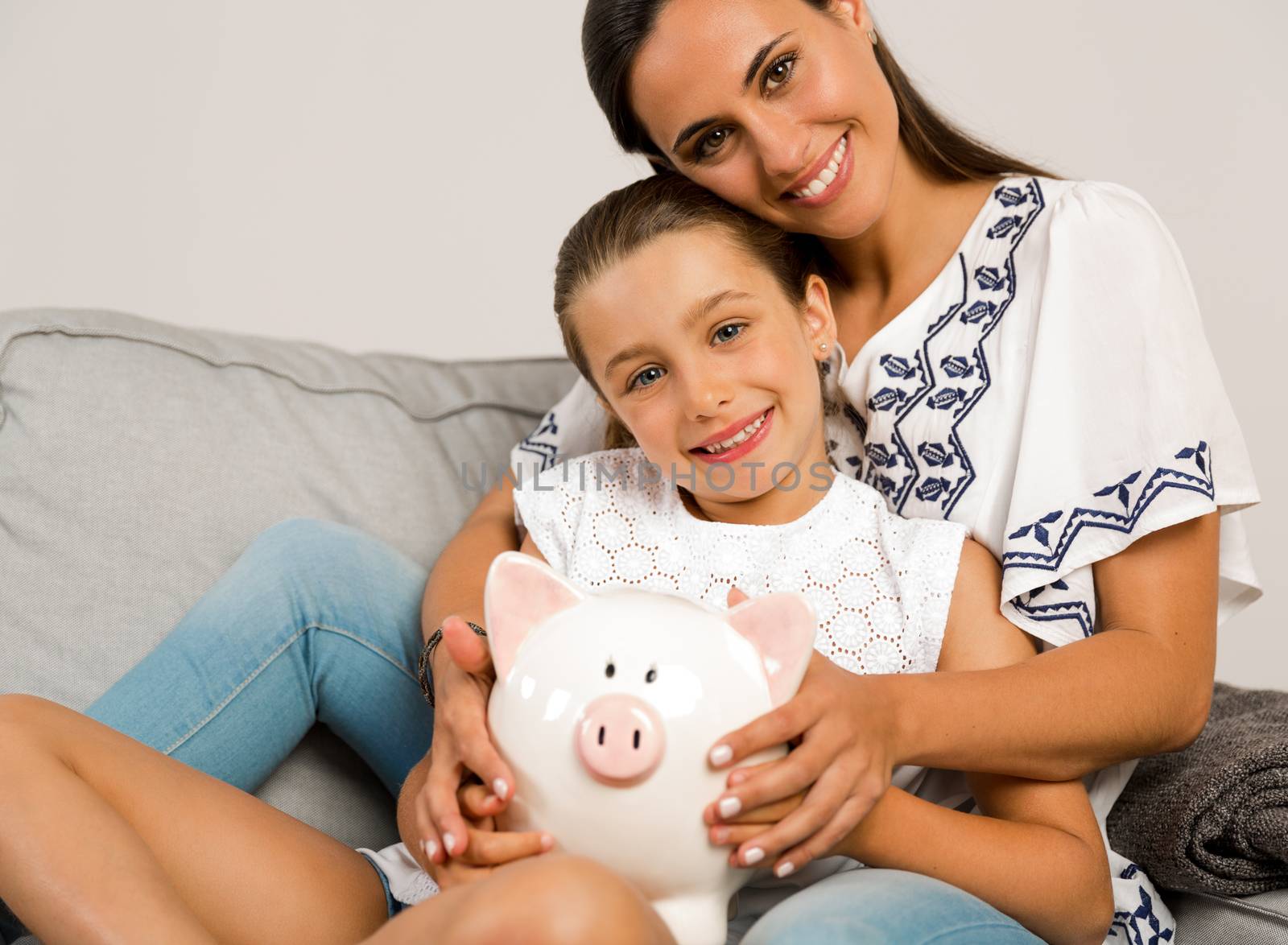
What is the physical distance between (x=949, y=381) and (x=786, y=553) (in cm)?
28

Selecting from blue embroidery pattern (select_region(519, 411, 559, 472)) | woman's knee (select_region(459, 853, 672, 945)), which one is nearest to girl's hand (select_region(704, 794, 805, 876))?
woman's knee (select_region(459, 853, 672, 945))

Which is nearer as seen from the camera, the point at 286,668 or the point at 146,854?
the point at 146,854

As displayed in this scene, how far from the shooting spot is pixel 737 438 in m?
1.39

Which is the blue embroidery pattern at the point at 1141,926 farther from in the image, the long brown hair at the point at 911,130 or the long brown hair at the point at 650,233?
the long brown hair at the point at 911,130

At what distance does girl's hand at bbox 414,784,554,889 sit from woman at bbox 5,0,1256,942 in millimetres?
38

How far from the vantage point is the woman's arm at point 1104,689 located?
113 centimetres

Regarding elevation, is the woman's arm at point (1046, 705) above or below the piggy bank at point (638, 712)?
below

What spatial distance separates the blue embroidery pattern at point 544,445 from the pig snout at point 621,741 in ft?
2.84

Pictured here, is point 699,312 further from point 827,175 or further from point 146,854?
point 146,854

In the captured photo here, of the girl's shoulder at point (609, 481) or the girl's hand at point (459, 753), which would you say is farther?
the girl's shoulder at point (609, 481)

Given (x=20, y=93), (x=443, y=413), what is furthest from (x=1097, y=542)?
(x=20, y=93)

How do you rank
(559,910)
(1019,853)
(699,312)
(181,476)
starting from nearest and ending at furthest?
1. (559,910)
2. (1019,853)
3. (699,312)
4. (181,476)

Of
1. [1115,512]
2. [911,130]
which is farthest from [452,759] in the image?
[911,130]

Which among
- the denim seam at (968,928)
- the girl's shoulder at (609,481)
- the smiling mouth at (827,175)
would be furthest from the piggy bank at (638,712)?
the smiling mouth at (827,175)
